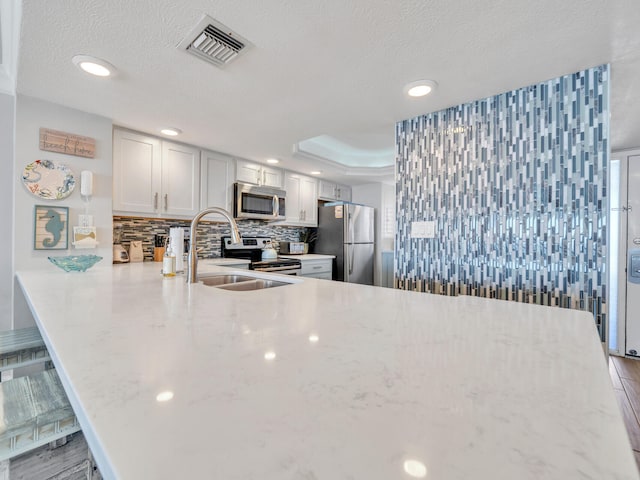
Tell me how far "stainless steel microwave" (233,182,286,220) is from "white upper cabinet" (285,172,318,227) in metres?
0.19

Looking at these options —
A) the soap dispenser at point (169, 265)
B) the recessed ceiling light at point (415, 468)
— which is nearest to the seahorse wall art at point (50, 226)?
the soap dispenser at point (169, 265)

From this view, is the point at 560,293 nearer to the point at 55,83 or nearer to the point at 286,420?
the point at 286,420

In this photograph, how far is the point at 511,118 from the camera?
6.41ft

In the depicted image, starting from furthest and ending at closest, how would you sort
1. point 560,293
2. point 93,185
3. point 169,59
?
point 93,185, point 560,293, point 169,59

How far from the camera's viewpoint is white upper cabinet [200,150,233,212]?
3150 millimetres

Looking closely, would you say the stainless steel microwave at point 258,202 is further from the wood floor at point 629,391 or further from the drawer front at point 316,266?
the wood floor at point 629,391

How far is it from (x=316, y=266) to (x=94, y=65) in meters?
2.94

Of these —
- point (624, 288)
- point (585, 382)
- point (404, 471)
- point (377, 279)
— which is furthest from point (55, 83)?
point (624, 288)

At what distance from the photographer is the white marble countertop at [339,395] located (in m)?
0.31

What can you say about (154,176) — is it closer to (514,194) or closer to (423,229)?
(423,229)

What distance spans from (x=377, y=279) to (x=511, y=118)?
3.20 meters

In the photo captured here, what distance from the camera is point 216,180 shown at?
327cm

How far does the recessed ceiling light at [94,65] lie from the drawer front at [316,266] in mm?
2634

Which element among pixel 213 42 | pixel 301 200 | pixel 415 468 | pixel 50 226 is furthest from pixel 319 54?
pixel 301 200
